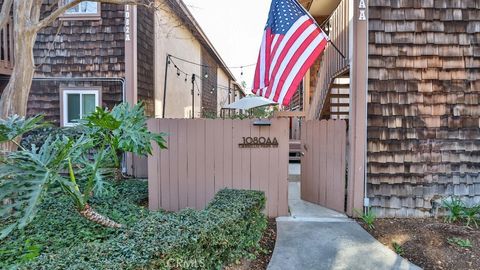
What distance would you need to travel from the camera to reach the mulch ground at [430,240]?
3775 millimetres

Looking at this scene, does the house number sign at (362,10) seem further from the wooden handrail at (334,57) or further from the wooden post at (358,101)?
the wooden handrail at (334,57)

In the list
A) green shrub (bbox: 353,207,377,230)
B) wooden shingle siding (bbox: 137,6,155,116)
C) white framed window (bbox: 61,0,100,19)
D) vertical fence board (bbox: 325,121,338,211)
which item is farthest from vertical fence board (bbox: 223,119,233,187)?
white framed window (bbox: 61,0,100,19)

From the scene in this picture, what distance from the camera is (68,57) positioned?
24.9ft

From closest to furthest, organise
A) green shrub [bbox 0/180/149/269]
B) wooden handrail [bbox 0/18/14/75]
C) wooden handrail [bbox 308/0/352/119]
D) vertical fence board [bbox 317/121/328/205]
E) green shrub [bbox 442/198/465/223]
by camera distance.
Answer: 1. green shrub [bbox 0/180/149/269]
2. green shrub [bbox 442/198/465/223]
3. vertical fence board [bbox 317/121/328/205]
4. wooden handrail [bbox 308/0/352/119]
5. wooden handrail [bbox 0/18/14/75]

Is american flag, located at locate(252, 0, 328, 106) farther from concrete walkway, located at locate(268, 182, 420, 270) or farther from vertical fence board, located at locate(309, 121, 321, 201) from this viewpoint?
concrete walkway, located at locate(268, 182, 420, 270)

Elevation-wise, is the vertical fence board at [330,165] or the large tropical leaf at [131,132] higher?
the large tropical leaf at [131,132]

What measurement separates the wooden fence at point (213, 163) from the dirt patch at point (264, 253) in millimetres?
660

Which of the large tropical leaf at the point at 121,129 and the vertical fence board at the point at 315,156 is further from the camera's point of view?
the vertical fence board at the point at 315,156

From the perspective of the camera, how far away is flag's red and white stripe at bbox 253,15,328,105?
500 centimetres

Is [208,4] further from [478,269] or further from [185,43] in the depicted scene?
[478,269]

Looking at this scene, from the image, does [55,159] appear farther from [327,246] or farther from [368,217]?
[368,217]

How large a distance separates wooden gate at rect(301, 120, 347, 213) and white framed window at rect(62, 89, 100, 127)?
4.81 meters

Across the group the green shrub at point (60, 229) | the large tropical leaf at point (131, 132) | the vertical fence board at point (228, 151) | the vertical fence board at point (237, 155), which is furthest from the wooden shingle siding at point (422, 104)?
the green shrub at point (60, 229)

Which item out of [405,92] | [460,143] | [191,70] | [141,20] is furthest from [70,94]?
[460,143]
